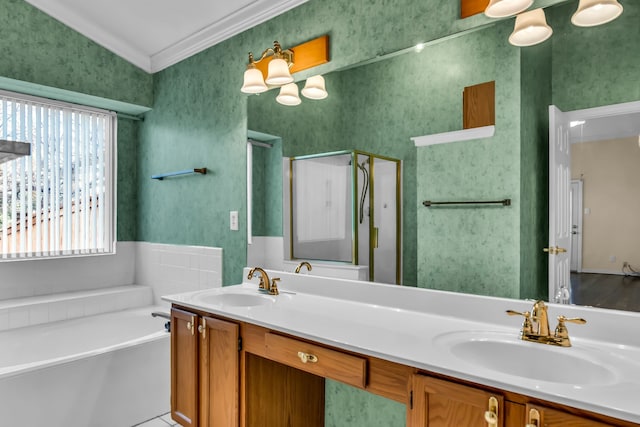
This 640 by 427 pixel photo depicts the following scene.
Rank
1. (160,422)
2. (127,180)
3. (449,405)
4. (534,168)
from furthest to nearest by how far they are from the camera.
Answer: (127,180), (160,422), (534,168), (449,405)

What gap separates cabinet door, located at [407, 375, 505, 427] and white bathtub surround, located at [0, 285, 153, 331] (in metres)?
2.80

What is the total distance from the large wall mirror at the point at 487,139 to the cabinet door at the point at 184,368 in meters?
1.07

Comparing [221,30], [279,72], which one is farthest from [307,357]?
[221,30]

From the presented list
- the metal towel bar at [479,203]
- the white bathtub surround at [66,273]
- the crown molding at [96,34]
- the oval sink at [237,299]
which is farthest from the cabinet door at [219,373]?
the crown molding at [96,34]

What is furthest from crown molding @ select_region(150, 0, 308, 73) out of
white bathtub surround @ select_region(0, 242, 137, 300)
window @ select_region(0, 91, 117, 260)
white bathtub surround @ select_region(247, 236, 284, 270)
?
white bathtub surround @ select_region(0, 242, 137, 300)

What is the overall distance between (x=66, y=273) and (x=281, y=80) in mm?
2342

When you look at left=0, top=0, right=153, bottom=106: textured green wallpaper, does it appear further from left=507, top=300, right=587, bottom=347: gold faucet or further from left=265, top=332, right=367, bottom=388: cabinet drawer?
left=507, top=300, right=587, bottom=347: gold faucet

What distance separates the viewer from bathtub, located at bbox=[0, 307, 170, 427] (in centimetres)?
206

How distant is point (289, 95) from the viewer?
2.40 meters

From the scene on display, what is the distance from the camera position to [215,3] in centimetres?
259

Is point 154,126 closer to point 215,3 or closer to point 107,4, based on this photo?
point 107,4

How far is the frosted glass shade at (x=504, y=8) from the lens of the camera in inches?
61.3

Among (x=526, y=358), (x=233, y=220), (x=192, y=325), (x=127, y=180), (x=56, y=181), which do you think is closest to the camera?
(x=526, y=358)

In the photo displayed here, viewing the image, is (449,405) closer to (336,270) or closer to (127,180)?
(336,270)
